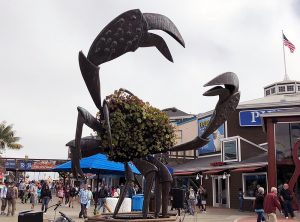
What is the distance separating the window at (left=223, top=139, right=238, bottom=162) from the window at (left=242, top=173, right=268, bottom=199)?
145cm

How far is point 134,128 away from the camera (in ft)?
28.8

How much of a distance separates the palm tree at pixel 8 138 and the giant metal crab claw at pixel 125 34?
43.6m

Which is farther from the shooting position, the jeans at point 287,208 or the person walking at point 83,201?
the jeans at point 287,208

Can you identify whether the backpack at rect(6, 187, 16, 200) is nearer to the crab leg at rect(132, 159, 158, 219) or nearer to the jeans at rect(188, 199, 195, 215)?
the jeans at rect(188, 199, 195, 215)

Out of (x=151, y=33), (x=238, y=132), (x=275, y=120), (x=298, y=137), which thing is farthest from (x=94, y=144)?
(x=238, y=132)

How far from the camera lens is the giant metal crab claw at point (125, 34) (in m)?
8.16

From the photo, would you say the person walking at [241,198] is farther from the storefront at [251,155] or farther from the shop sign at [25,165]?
the shop sign at [25,165]

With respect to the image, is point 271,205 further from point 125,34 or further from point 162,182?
point 125,34

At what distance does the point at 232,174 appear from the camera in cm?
2880

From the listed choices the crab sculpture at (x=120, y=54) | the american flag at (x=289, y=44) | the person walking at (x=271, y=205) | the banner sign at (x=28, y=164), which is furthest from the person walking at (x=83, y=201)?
the banner sign at (x=28, y=164)

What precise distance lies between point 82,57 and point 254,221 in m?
12.5

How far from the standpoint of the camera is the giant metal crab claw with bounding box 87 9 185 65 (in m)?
8.16

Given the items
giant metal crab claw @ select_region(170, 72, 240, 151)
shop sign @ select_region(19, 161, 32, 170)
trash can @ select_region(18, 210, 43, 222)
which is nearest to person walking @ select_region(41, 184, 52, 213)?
giant metal crab claw @ select_region(170, 72, 240, 151)

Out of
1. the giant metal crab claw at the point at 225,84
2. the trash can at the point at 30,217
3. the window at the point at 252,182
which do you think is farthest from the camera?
the window at the point at 252,182
